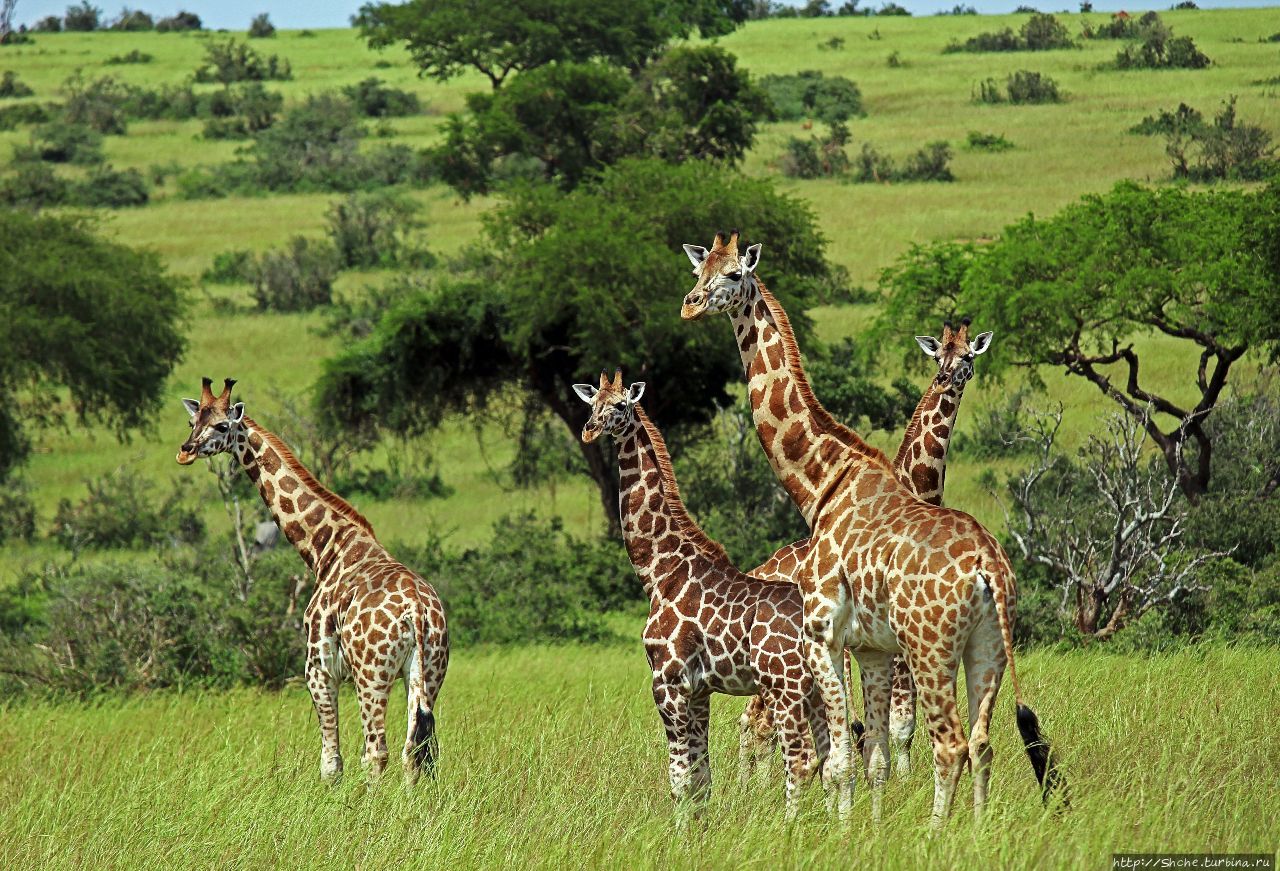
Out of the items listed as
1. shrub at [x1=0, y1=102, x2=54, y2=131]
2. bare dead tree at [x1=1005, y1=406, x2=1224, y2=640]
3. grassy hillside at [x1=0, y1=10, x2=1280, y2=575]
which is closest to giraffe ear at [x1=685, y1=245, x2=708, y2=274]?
bare dead tree at [x1=1005, y1=406, x2=1224, y2=640]

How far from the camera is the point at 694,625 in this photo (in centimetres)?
800

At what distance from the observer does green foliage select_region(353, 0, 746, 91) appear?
49.9 m

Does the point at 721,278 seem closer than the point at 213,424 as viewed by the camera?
Yes

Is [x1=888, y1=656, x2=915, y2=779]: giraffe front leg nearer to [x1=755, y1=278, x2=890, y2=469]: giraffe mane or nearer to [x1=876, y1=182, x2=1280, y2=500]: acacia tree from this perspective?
[x1=755, y1=278, x2=890, y2=469]: giraffe mane

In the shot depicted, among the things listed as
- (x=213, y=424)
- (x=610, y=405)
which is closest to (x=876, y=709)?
(x=610, y=405)

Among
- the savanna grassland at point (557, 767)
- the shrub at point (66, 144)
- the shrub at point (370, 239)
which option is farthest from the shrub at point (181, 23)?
the savanna grassland at point (557, 767)

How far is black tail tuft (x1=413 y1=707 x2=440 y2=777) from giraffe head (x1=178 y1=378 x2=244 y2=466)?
7.01 feet

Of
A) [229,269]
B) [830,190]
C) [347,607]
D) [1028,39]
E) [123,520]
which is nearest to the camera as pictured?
[347,607]

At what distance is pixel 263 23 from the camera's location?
92.9m

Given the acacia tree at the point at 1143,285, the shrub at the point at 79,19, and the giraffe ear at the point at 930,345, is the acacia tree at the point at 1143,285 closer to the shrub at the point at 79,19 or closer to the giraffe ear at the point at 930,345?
the giraffe ear at the point at 930,345

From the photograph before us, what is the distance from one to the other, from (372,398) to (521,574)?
16.2ft

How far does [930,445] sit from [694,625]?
184 cm

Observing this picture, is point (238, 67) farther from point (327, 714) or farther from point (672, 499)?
point (672, 499)

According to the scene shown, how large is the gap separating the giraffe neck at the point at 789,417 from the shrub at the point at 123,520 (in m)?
17.1
